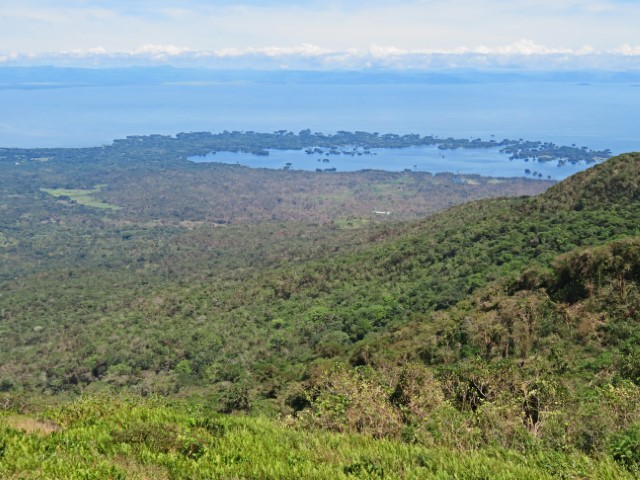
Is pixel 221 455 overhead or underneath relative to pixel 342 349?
overhead

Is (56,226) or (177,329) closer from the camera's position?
(177,329)

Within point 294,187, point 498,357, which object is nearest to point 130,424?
point 498,357

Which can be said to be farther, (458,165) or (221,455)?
(458,165)

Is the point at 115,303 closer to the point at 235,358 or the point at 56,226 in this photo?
the point at 235,358

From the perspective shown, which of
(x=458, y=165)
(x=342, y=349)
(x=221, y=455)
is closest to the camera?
(x=221, y=455)

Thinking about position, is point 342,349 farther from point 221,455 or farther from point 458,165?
point 458,165

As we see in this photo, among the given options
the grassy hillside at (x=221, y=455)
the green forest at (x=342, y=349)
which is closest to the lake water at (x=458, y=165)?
the green forest at (x=342, y=349)

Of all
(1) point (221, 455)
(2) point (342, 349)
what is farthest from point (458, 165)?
(1) point (221, 455)

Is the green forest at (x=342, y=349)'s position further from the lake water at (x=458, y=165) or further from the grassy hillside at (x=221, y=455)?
the lake water at (x=458, y=165)

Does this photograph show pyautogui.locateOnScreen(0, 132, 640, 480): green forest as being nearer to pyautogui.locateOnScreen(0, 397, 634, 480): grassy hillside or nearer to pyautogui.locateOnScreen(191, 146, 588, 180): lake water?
pyautogui.locateOnScreen(0, 397, 634, 480): grassy hillside
